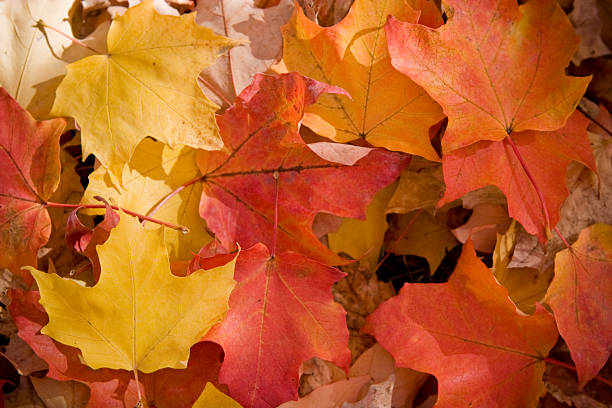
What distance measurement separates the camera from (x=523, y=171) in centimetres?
74

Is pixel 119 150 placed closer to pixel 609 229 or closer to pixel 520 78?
pixel 520 78

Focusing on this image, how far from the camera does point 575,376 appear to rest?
0.81 metres

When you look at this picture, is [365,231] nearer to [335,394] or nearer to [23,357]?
[335,394]

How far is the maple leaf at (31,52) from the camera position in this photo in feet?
2.35

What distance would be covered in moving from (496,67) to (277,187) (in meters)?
0.34

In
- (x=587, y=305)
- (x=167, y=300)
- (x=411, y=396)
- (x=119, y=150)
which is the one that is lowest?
(x=411, y=396)

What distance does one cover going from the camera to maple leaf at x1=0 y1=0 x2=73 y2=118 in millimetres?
715

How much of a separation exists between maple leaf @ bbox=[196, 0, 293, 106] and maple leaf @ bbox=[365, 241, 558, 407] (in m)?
0.38

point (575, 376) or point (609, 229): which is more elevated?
point (609, 229)

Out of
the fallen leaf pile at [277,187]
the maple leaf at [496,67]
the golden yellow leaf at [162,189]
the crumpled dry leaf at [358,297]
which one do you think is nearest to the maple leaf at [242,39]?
the fallen leaf pile at [277,187]

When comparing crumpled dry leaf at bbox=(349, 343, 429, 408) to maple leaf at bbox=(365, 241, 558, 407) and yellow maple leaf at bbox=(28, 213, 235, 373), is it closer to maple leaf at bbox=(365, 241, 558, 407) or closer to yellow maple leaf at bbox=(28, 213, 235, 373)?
maple leaf at bbox=(365, 241, 558, 407)

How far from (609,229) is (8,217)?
0.84 metres

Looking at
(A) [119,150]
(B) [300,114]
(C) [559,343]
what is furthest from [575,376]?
(A) [119,150]

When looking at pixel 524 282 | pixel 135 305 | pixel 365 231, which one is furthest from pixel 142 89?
pixel 524 282
